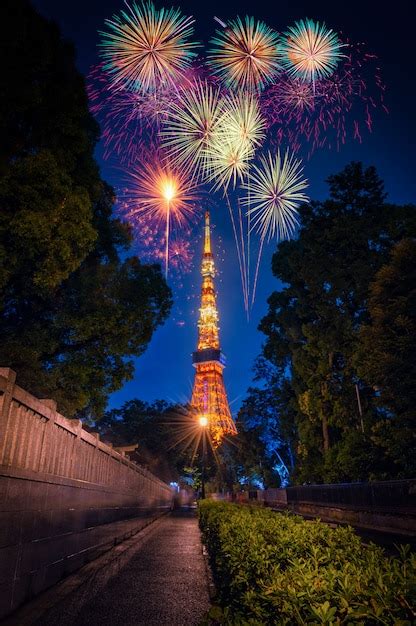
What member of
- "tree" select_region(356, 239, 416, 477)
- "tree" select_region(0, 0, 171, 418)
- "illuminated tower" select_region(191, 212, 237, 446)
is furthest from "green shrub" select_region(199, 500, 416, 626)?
"illuminated tower" select_region(191, 212, 237, 446)

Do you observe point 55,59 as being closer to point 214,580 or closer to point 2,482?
point 2,482

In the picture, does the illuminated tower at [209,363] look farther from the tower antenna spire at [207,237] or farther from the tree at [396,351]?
the tree at [396,351]

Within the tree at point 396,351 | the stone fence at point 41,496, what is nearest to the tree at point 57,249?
the stone fence at point 41,496

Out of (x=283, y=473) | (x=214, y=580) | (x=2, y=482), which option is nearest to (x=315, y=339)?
(x=214, y=580)

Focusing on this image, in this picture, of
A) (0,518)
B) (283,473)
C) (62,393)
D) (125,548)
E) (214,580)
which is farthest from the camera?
(283,473)

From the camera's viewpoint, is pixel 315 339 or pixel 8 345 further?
pixel 315 339

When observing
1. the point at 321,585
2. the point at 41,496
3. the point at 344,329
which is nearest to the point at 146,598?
the point at 41,496

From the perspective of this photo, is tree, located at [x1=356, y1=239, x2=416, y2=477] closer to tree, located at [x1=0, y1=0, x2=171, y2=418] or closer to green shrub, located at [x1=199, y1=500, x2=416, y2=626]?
tree, located at [x1=0, y1=0, x2=171, y2=418]
